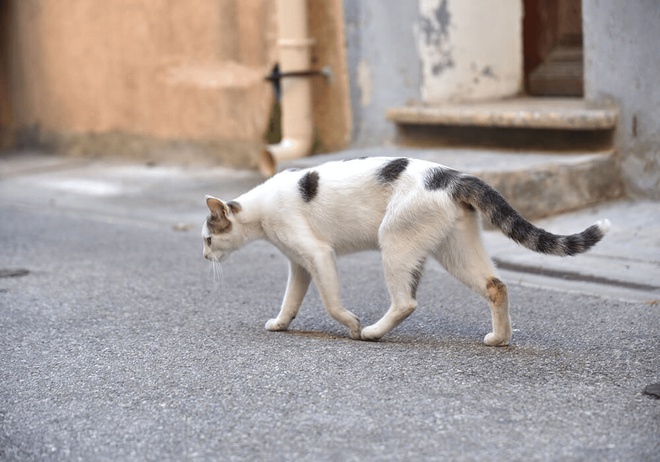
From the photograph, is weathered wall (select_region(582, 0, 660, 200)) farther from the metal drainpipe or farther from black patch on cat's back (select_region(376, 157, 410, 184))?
black patch on cat's back (select_region(376, 157, 410, 184))

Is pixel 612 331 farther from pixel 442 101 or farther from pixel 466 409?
pixel 442 101

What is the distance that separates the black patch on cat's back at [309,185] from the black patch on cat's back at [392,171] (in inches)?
12.6

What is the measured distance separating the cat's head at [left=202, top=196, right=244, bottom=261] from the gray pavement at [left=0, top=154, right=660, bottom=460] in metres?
0.41

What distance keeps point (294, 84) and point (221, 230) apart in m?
4.58

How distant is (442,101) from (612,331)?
428cm

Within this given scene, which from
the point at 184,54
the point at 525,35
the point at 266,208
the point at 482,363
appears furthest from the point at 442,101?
the point at 482,363

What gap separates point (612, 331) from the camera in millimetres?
4688

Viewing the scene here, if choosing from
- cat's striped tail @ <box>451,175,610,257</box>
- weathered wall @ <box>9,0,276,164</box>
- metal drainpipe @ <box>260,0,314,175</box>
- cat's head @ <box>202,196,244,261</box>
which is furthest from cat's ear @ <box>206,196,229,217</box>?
weathered wall @ <box>9,0,276,164</box>

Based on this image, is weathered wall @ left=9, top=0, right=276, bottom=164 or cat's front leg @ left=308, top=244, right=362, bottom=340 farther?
weathered wall @ left=9, top=0, right=276, bottom=164

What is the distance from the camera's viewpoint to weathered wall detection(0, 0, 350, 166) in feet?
32.6

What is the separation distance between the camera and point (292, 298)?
4945 millimetres

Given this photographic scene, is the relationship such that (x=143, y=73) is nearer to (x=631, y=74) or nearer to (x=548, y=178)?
(x=548, y=178)

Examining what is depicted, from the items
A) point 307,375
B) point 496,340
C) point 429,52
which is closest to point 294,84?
point 429,52

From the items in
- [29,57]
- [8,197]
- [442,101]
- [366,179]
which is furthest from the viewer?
[29,57]
